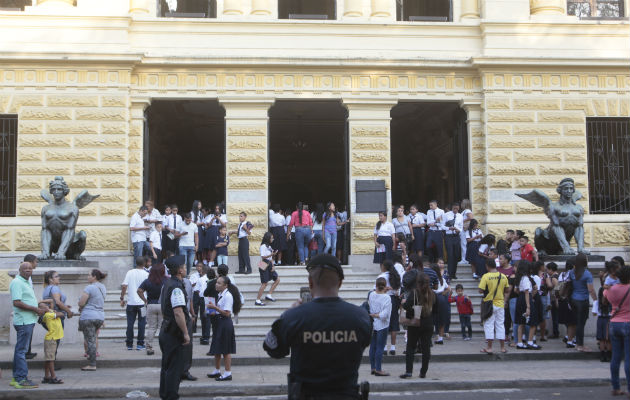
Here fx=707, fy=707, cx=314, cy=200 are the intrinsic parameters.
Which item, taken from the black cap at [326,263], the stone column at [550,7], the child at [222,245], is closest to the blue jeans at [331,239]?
the child at [222,245]

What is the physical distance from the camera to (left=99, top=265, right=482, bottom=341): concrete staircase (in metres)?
14.9

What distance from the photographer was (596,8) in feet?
66.5

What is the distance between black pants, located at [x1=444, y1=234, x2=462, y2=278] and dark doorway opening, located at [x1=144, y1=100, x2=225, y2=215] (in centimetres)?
940

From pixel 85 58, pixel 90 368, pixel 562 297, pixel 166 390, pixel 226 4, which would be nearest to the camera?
pixel 166 390

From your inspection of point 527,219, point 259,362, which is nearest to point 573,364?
point 259,362

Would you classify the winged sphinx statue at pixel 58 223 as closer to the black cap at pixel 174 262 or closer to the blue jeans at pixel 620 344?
the black cap at pixel 174 262

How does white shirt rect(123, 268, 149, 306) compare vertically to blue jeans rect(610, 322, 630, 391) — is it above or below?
above

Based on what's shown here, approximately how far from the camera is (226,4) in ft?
63.7

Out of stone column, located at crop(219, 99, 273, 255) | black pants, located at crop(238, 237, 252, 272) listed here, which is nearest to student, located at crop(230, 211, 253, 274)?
black pants, located at crop(238, 237, 252, 272)

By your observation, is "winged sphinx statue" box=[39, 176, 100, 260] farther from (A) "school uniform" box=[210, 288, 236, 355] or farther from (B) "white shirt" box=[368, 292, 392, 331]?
(B) "white shirt" box=[368, 292, 392, 331]

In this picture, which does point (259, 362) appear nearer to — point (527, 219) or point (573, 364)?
point (573, 364)

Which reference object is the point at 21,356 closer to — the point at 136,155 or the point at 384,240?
the point at 136,155

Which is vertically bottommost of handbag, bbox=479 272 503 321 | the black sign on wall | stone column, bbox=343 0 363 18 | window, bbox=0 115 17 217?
handbag, bbox=479 272 503 321

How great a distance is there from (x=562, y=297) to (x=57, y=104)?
13089mm
